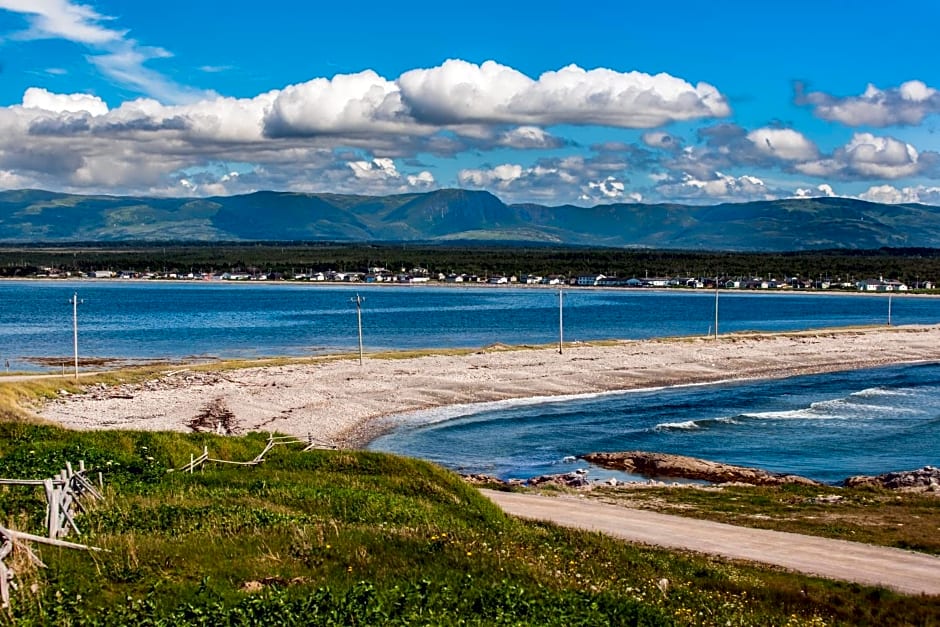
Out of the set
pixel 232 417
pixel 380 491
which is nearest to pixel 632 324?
pixel 232 417

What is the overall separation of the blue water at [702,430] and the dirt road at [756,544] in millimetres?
10498

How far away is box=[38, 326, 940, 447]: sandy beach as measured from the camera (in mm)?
47312

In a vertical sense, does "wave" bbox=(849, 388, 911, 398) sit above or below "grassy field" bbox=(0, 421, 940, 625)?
below

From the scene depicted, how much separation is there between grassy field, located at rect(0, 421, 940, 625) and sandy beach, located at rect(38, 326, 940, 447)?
22272mm

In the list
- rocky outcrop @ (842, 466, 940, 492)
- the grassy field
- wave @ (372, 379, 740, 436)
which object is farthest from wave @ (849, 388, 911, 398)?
the grassy field

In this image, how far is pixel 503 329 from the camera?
11912 cm

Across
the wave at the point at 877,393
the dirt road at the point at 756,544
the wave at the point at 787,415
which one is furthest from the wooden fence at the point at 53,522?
the wave at the point at 877,393

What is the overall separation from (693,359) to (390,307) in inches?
3645

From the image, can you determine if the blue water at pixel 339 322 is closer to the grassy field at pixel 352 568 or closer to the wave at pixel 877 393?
the wave at pixel 877 393

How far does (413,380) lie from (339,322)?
65.9 metres

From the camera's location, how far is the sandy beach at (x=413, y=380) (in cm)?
4731

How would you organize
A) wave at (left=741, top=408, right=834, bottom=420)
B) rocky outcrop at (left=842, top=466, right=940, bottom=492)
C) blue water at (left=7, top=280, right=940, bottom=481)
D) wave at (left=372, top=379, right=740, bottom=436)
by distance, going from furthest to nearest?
1. wave at (left=741, top=408, right=834, bottom=420)
2. wave at (left=372, top=379, right=740, bottom=436)
3. blue water at (left=7, top=280, right=940, bottom=481)
4. rocky outcrop at (left=842, top=466, right=940, bottom=492)

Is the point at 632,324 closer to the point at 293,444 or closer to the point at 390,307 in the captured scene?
the point at 390,307

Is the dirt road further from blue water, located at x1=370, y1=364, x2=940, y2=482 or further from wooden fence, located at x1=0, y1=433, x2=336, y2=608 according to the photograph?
wooden fence, located at x1=0, y1=433, x2=336, y2=608
